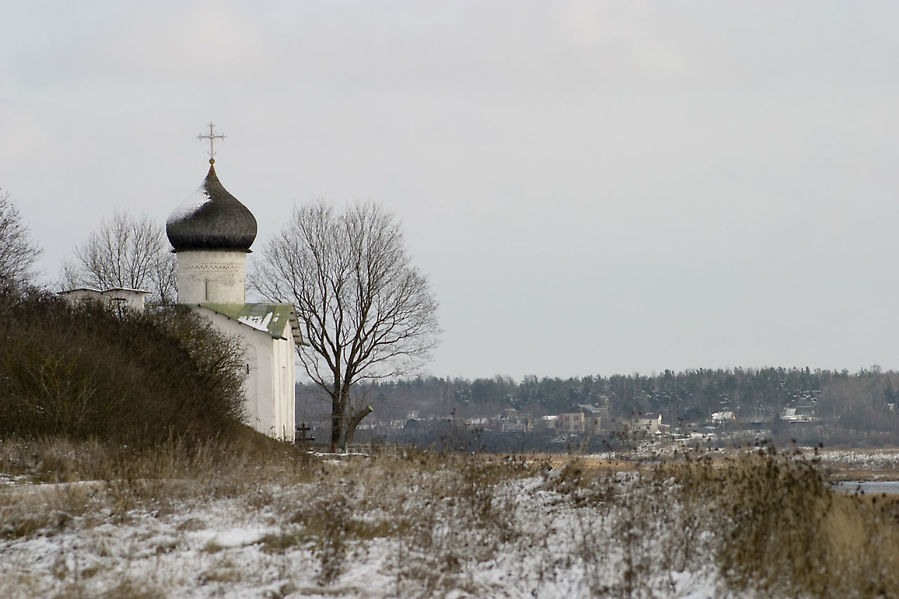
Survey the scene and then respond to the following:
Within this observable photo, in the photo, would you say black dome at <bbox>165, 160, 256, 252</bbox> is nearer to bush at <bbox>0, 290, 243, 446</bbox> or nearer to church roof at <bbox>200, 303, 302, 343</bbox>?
church roof at <bbox>200, 303, 302, 343</bbox>

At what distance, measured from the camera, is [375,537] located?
11.0 m

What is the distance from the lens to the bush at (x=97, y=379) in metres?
19.6

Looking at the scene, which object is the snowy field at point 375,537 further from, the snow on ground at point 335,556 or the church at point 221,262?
the church at point 221,262

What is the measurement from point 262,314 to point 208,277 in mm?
2316

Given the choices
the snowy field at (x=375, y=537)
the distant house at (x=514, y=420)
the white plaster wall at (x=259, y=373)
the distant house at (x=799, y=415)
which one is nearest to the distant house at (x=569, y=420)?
the distant house at (x=514, y=420)

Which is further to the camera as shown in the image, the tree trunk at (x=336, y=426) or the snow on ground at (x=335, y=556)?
the tree trunk at (x=336, y=426)

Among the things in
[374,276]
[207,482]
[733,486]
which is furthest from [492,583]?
[374,276]

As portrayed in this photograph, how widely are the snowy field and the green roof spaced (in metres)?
23.9

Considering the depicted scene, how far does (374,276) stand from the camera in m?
45.1

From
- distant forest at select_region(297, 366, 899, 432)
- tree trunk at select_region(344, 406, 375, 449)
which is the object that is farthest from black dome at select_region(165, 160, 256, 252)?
distant forest at select_region(297, 366, 899, 432)

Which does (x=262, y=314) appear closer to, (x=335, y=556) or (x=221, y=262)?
(x=221, y=262)

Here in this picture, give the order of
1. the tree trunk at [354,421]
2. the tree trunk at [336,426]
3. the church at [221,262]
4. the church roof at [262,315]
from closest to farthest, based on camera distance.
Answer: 1. the church roof at [262,315]
2. the church at [221,262]
3. the tree trunk at [354,421]
4. the tree trunk at [336,426]

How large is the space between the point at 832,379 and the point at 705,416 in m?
23.5

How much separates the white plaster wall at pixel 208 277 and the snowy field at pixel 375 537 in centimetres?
2557
